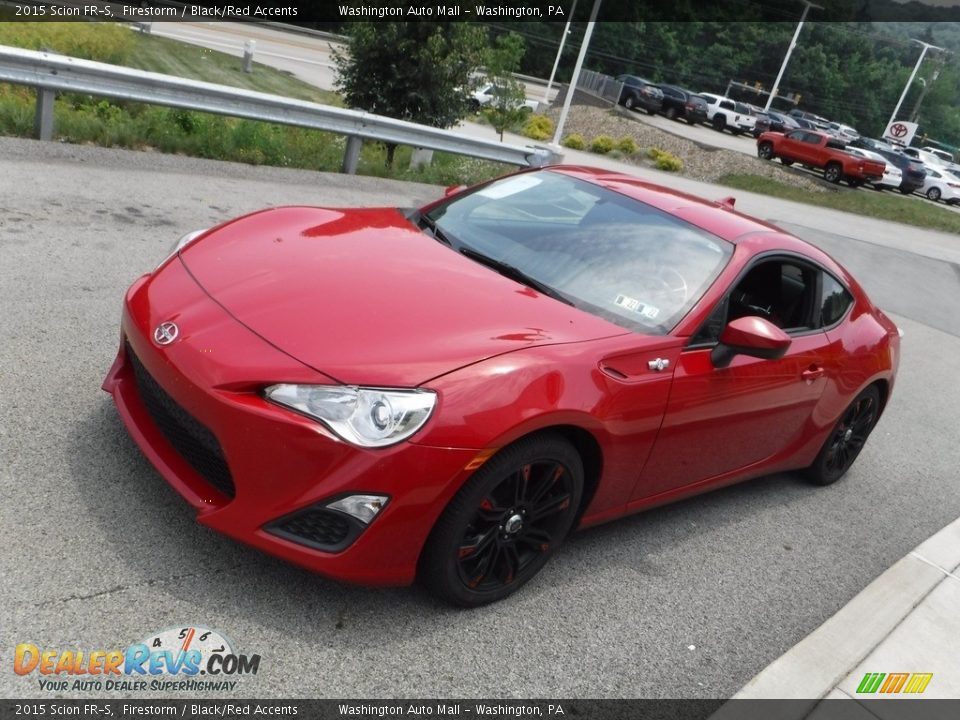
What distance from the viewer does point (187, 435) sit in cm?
318

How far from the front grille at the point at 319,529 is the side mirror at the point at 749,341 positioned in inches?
70.8

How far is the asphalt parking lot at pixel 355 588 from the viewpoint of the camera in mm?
2955

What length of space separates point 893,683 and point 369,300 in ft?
8.32

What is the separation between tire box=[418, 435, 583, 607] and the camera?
3115 millimetres

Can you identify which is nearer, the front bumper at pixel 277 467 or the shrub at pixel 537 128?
the front bumper at pixel 277 467

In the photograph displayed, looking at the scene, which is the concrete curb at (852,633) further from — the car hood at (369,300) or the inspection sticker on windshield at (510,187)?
the inspection sticker on windshield at (510,187)

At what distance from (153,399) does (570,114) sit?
44180 mm

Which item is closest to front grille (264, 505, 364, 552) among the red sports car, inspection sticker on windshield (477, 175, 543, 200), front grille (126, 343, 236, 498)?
the red sports car

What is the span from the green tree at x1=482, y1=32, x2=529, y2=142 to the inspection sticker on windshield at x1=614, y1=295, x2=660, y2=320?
2257 centimetres

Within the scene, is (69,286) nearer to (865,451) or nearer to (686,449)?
(686,449)

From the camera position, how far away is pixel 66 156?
8.31m

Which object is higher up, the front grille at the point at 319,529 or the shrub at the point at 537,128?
the front grille at the point at 319,529

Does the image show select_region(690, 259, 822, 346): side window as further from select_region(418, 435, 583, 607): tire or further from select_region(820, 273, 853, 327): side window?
select_region(418, 435, 583, 607): tire

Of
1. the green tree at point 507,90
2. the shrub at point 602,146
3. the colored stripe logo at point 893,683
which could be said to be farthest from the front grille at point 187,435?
the shrub at point 602,146
